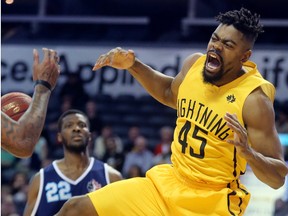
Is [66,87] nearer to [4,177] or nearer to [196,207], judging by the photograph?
[4,177]

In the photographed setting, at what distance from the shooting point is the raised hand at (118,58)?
542cm

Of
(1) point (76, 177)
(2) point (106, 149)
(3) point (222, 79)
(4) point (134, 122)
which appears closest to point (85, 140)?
(1) point (76, 177)

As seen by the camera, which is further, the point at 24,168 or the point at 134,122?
the point at 134,122

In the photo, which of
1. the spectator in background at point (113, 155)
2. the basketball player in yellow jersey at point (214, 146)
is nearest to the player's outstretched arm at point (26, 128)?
the basketball player in yellow jersey at point (214, 146)

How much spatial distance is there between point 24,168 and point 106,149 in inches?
55.9

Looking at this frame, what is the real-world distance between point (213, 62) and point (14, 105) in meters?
1.30

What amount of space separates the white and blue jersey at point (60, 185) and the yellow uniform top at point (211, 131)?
5.60 feet

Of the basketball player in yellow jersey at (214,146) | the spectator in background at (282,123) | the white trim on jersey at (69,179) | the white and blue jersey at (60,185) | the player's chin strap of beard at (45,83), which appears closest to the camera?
the player's chin strap of beard at (45,83)

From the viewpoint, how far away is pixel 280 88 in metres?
13.2

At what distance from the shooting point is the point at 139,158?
1128 centimetres

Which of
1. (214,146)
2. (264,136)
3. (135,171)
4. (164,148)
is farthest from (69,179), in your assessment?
(164,148)

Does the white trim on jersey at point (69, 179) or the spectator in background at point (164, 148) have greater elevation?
the white trim on jersey at point (69, 179)

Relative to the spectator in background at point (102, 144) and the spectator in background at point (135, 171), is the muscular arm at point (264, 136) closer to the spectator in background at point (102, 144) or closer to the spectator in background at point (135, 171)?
the spectator in background at point (135, 171)

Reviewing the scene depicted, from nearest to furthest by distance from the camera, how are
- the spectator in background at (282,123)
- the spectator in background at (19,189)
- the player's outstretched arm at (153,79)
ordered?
1. the player's outstretched arm at (153,79)
2. the spectator in background at (19,189)
3. the spectator in background at (282,123)
